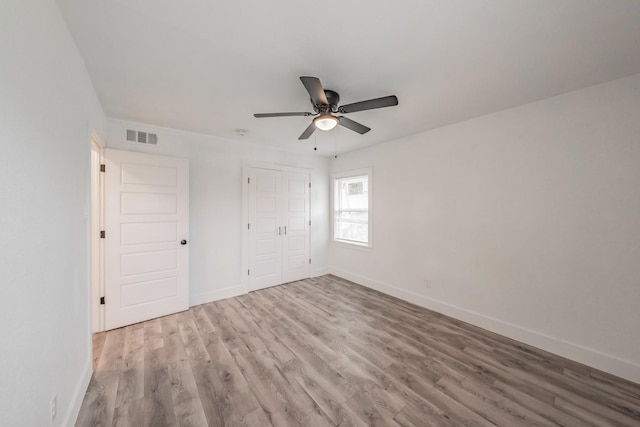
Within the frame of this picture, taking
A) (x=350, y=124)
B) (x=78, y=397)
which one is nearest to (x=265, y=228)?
(x=350, y=124)

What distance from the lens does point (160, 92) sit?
2277mm

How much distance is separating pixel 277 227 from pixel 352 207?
1563 mm

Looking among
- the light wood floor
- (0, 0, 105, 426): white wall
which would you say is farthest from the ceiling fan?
the light wood floor

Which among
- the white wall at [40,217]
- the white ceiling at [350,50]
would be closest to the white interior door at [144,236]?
the white ceiling at [350,50]

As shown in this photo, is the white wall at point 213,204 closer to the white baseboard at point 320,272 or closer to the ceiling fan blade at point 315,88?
the white baseboard at point 320,272

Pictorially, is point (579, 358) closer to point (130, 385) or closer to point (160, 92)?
point (130, 385)

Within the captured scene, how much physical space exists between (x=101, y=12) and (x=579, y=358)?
15.2 feet

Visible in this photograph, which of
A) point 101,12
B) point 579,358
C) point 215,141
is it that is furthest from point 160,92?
point 579,358

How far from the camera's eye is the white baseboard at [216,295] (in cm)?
343

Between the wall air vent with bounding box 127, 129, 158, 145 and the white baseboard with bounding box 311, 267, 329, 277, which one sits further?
the white baseboard with bounding box 311, 267, 329, 277

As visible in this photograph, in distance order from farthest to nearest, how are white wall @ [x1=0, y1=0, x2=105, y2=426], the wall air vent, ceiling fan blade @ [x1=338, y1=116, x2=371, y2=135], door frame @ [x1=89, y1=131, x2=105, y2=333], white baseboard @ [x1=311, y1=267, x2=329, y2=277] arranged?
white baseboard @ [x1=311, y1=267, x2=329, y2=277], the wall air vent, door frame @ [x1=89, y1=131, x2=105, y2=333], ceiling fan blade @ [x1=338, y1=116, x2=371, y2=135], white wall @ [x1=0, y1=0, x2=105, y2=426]

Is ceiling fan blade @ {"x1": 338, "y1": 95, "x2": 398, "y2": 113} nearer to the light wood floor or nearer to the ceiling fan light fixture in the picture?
the ceiling fan light fixture

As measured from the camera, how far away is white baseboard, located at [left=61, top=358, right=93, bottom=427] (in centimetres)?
145

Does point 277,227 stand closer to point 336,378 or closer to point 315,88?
point 336,378
